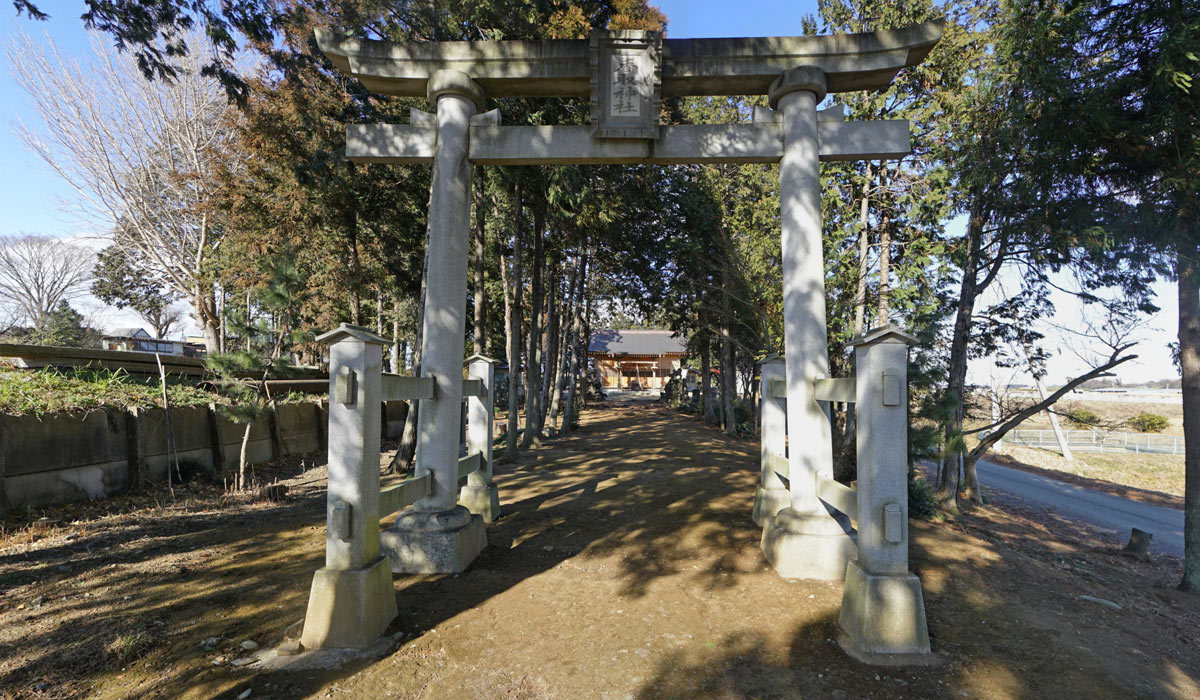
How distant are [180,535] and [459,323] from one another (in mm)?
3805

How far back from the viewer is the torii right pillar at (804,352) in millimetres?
4348

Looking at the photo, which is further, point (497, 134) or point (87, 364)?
point (87, 364)

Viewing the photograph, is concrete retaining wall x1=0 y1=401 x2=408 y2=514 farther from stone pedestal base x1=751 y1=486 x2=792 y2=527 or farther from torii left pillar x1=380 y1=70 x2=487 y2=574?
stone pedestal base x1=751 y1=486 x2=792 y2=527

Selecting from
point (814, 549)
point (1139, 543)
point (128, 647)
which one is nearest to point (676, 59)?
point (814, 549)

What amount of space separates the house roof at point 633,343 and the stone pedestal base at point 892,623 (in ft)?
116

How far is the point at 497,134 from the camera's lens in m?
4.97

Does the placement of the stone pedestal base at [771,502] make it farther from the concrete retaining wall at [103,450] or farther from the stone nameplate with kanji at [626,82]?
the concrete retaining wall at [103,450]

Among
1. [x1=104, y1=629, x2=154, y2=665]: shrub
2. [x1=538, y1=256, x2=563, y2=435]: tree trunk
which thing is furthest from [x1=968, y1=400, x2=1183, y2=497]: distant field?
[x1=104, y1=629, x2=154, y2=665]: shrub

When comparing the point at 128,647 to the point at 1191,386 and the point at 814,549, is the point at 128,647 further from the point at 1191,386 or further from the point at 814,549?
the point at 1191,386

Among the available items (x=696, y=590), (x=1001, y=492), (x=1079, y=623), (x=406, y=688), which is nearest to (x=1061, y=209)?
(x=1079, y=623)

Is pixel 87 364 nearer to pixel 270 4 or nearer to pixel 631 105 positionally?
pixel 270 4

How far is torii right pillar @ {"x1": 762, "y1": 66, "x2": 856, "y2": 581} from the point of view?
435 cm

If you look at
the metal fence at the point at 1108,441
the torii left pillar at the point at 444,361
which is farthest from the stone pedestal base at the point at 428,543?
the metal fence at the point at 1108,441

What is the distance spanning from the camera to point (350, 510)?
3273mm
